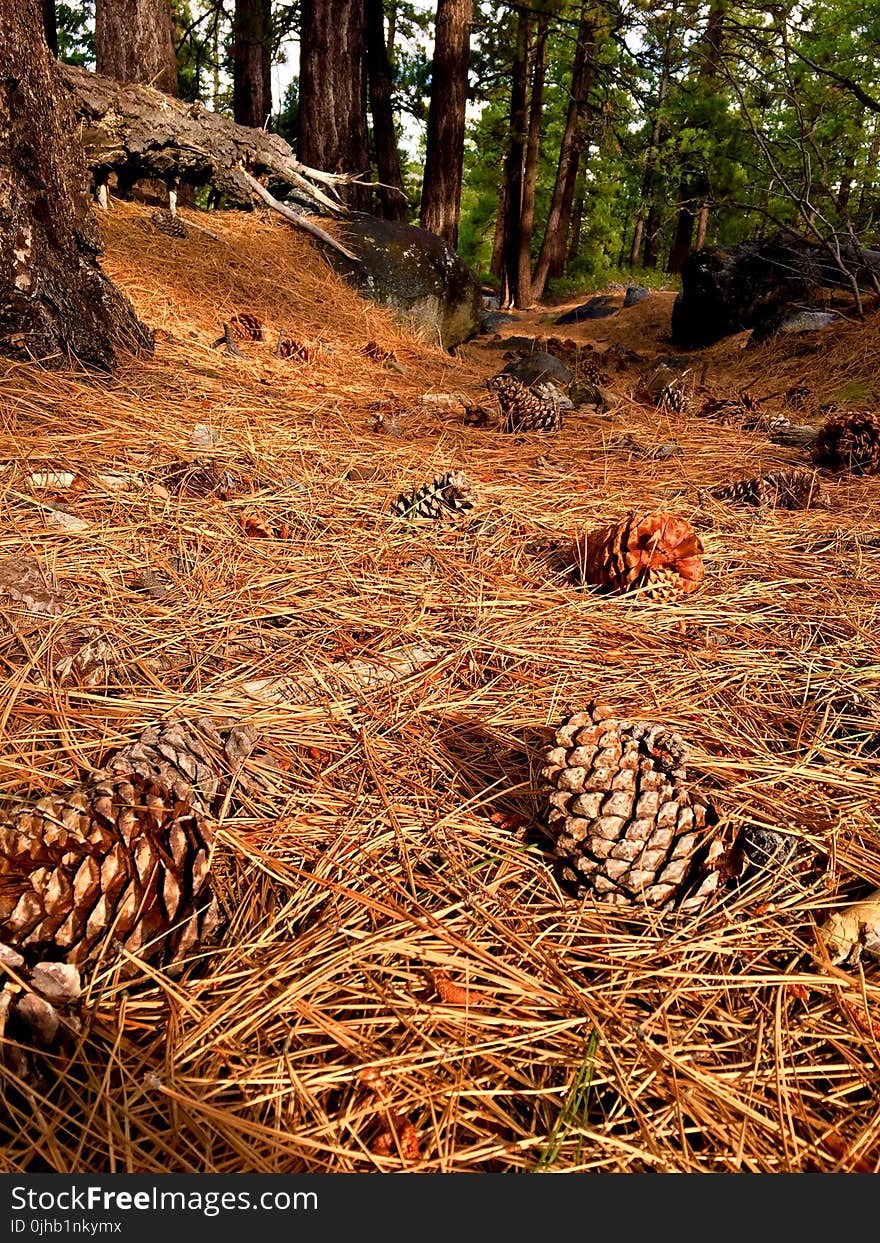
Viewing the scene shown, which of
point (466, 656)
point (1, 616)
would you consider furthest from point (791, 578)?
point (1, 616)

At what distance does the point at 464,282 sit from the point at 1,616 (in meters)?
5.44

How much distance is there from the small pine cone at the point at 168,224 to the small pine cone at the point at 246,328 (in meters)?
1.05

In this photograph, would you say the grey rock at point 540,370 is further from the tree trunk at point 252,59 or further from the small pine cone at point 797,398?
the tree trunk at point 252,59

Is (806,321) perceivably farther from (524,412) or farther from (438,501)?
(438,501)

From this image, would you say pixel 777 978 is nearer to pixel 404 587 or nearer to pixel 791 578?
pixel 404 587

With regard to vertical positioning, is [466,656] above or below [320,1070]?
above

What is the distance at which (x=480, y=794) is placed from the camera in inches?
51.2

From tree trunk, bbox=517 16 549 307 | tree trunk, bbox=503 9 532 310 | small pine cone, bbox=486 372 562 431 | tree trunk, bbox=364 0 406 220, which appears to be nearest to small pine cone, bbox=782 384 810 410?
small pine cone, bbox=486 372 562 431

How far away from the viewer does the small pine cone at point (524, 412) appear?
129 inches

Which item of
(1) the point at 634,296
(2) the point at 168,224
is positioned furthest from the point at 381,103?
(2) the point at 168,224

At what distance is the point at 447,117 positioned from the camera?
24.4 feet

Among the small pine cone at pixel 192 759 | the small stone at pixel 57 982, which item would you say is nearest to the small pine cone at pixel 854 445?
the small pine cone at pixel 192 759

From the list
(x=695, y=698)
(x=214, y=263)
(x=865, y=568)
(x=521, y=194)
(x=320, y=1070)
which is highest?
(x=521, y=194)

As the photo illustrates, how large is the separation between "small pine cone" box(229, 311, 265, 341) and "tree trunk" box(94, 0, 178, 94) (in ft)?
8.46
